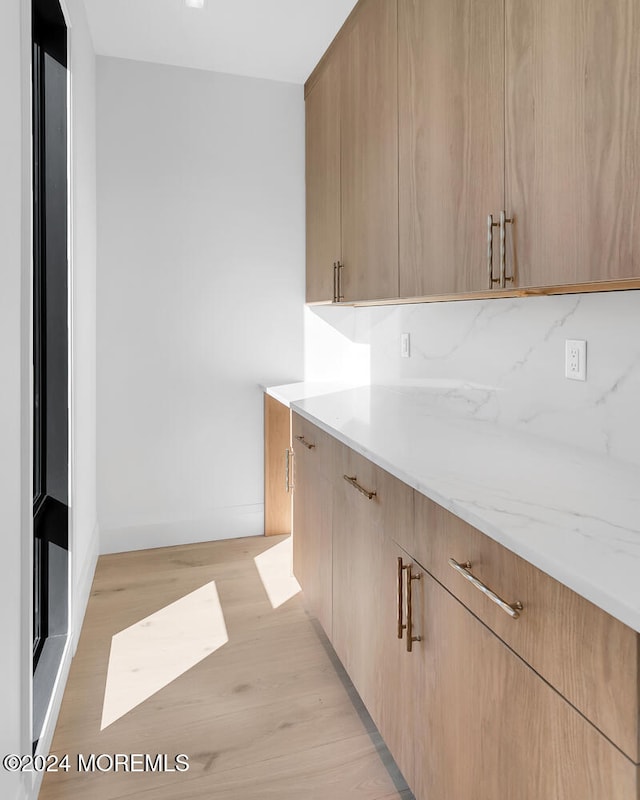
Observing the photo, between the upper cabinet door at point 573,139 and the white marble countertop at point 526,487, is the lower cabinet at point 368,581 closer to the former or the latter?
the white marble countertop at point 526,487

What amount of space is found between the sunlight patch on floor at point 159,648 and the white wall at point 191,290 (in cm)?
76

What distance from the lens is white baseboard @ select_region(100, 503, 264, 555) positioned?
301 centimetres

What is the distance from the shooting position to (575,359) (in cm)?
156

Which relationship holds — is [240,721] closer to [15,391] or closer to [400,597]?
[400,597]

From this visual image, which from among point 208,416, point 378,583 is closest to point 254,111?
point 208,416

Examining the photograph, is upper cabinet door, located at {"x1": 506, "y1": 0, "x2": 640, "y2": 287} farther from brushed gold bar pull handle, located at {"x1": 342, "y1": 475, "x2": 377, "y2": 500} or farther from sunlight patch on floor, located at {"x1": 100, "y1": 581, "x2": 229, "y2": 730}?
sunlight patch on floor, located at {"x1": 100, "y1": 581, "x2": 229, "y2": 730}

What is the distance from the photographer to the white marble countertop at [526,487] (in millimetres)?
803

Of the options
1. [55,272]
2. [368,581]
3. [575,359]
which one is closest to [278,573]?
[368,581]

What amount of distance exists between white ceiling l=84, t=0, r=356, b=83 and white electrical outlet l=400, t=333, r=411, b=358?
4.66ft

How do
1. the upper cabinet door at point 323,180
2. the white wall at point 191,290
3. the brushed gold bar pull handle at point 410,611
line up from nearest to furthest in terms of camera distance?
the brushed gold bar pull handle at point 410,611 → the upper cabinet door at point 323,180 → the white wall at point 191,290

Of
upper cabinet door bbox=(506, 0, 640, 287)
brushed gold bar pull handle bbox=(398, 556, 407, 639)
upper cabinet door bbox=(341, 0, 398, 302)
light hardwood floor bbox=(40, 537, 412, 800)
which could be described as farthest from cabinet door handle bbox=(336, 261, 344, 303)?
brushed gold bar pull handle bbox=(398, 556, 407, 639)

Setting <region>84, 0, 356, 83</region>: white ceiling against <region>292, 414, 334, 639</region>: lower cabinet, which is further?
<region>84, 0, 356, 83</region>: white ceiling

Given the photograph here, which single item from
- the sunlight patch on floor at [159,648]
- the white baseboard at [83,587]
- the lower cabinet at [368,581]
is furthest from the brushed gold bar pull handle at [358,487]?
the white baseboard at [83,587]

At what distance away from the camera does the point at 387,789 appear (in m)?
1.48
